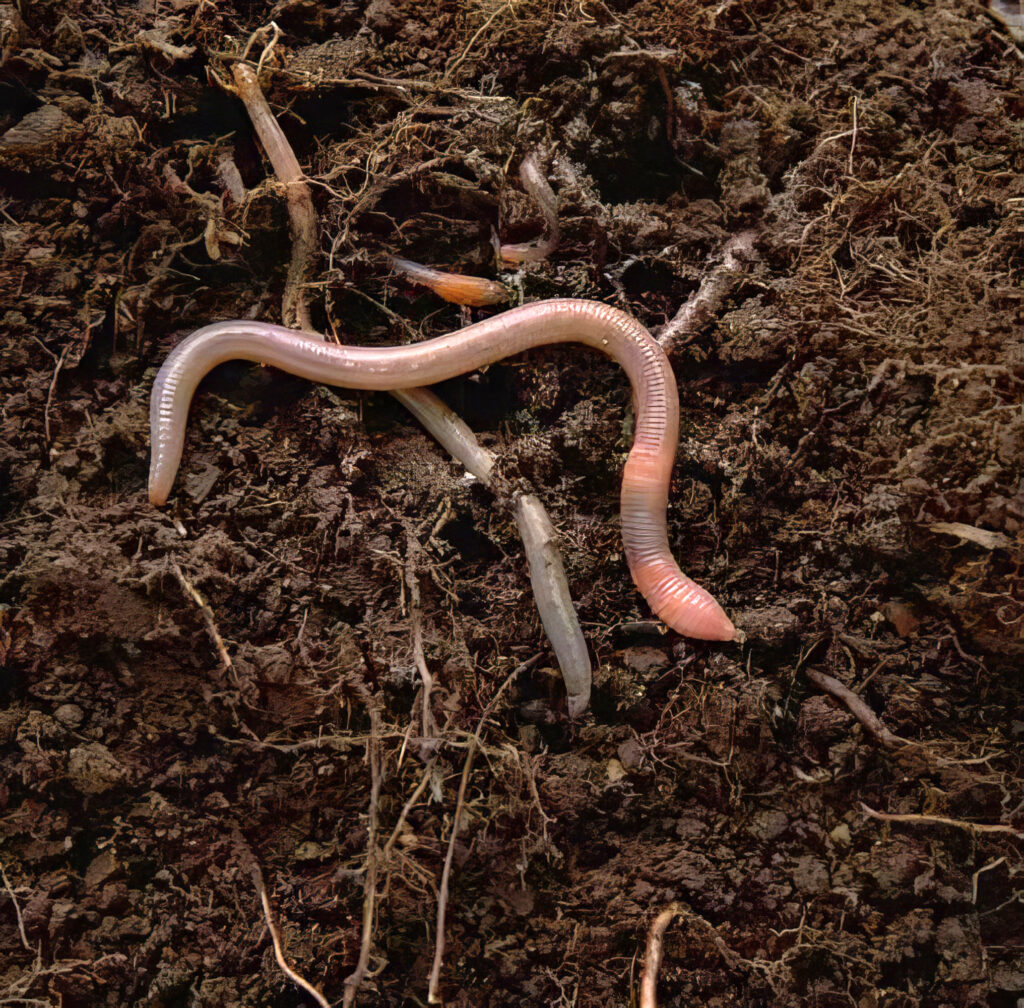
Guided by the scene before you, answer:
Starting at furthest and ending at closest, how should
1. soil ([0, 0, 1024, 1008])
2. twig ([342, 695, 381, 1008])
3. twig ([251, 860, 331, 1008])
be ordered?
soil ([0, 0, 1024, 1008]) → twig ([251, 860, 331, 1008]) → twig ([342, 695, 381, 1008])

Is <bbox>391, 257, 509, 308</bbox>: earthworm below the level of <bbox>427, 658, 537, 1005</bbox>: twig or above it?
above

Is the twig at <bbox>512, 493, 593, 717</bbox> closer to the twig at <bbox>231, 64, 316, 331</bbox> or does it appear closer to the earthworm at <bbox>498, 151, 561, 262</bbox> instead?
the earthworm at <bbox>498, 151, 561, 262</bbox>

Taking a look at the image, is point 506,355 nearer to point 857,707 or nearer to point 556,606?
point 556,606

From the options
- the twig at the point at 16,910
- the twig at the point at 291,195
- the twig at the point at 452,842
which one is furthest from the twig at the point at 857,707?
the twig at the point at 16,910

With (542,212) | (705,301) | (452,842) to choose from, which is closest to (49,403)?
(542,212)

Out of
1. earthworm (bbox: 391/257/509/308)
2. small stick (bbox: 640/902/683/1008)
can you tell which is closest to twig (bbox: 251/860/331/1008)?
small stick (bbox: 640/902/683/1008)

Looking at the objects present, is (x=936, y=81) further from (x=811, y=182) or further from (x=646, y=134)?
(x=646, y=134)
